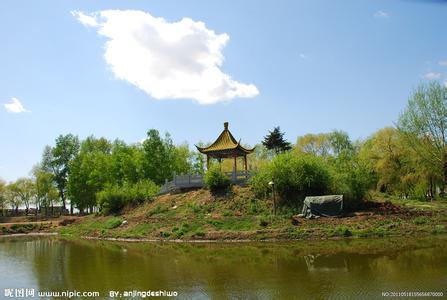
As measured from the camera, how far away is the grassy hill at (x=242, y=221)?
78.0 ft

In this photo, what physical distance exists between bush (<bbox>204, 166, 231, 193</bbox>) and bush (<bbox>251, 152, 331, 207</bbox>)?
5042 millimetres

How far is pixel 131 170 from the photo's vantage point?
51.1 metres

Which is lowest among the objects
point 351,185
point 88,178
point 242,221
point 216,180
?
point 242,221

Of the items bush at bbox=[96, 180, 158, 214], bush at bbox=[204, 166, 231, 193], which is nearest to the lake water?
bush at bbox=[204, 166, 231, 193]

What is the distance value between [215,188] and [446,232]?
1827 centimetres

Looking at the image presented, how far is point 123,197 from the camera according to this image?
39.3 meters

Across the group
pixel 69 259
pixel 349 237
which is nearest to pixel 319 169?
pixel 349 237

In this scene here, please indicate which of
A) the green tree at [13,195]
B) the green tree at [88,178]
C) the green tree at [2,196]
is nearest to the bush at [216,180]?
the green tree at [88,178]

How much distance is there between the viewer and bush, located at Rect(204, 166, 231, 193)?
33.9 m

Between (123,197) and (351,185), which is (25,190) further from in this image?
(351,185)

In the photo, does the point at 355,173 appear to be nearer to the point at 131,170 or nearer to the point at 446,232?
the point at 446,232

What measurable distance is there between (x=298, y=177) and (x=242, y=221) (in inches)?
219

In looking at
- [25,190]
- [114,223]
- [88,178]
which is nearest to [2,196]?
[25,190]

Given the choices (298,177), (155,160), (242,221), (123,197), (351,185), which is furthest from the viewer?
(155,160)
